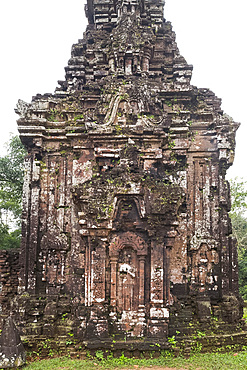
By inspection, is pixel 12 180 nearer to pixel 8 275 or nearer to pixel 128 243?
pixel 8 275

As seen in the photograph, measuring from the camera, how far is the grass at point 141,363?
7844mm

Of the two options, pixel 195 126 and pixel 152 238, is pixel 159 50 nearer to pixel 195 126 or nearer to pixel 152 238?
pixel 195 126

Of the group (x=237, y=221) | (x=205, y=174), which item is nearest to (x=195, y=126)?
(x=205, y=174)

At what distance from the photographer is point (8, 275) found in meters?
12.0

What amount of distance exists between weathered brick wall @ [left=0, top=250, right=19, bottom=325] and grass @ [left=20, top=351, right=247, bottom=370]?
13.3 ft

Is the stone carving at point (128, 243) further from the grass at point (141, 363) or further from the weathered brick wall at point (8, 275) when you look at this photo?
the weathered brick wall at point (8, 275)

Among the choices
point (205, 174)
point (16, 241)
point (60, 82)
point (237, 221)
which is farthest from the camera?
point (237, 221)

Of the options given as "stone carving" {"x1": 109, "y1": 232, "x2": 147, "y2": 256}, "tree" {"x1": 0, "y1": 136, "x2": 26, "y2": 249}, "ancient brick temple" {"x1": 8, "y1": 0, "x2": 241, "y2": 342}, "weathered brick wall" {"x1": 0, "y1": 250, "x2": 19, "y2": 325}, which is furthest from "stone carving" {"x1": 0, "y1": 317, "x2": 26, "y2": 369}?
"tree" {"x1": 0, "y1": 136, "x2": 26, "y2": 249}

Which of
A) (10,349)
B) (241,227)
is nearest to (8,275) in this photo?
(10,349)

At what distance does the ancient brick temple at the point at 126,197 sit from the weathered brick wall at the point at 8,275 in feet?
7.30

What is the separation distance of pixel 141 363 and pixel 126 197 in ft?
11.8

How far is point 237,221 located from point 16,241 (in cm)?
2366

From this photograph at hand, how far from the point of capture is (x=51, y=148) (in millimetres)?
10836

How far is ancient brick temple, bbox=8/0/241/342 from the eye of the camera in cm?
864
